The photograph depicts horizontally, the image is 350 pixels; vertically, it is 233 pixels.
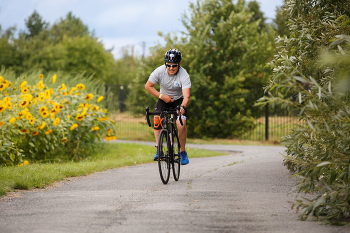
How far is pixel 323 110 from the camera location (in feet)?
13.8

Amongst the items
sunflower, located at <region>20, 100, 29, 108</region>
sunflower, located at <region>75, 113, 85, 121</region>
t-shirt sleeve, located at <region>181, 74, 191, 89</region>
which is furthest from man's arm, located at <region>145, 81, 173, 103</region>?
sunflower, located at <region>75, 113, 85, 121</region>

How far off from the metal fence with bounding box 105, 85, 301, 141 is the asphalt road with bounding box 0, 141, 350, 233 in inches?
360

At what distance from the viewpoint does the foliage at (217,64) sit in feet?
53.9

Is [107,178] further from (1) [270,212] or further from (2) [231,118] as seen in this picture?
(2) [231,118]

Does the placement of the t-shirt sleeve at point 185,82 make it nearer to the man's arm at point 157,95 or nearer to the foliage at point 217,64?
the man's arm at point 157,95

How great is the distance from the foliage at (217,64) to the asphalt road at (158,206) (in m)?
9.90

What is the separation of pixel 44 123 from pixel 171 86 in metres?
3.57

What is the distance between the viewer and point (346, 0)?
5.18 meters

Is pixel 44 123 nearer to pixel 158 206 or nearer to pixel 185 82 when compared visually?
pixel 185 82

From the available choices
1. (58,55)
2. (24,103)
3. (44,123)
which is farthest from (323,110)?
(58,55)

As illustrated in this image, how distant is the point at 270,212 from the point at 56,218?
2.39m

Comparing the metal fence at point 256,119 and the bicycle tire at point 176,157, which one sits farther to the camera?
the metal fence at point 256,119

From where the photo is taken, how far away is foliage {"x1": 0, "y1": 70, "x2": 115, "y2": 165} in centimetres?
817

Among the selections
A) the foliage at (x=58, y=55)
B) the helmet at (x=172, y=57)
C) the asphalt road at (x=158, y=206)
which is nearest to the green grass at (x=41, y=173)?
the asphalt road at (x=158, y=206)
